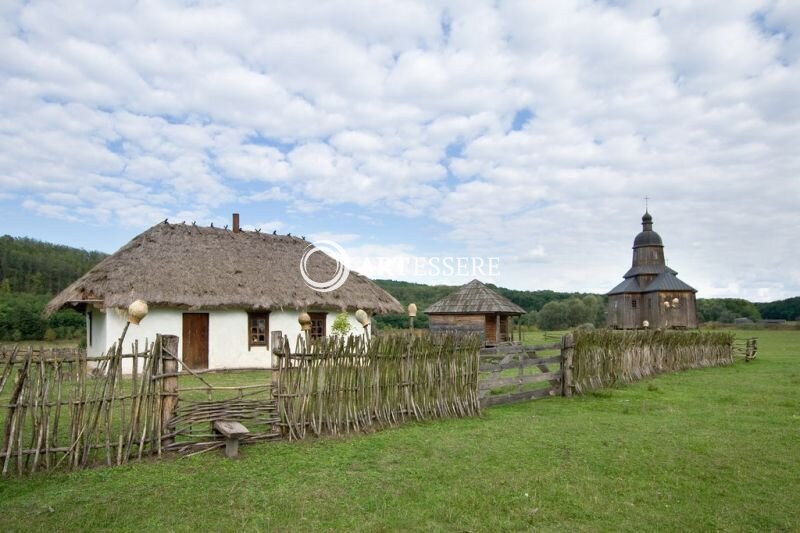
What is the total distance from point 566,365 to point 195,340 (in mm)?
10214

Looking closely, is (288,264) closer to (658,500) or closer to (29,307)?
(658,500)

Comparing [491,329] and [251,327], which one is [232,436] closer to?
[251,327]

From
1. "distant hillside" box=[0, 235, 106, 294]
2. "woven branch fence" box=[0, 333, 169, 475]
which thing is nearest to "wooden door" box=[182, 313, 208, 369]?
"woven branch fence" box=[0, 333, 169, 475]

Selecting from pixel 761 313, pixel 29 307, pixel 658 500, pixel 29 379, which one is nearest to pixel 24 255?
pixel 29 307

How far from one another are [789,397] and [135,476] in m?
10.8

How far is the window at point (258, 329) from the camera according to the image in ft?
50.2

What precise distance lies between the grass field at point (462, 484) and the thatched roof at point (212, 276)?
364 inches

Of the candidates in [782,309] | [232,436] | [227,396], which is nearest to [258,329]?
[227,396]

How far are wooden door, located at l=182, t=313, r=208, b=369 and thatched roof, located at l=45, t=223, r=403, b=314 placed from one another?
0.70 meters

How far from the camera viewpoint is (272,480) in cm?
466

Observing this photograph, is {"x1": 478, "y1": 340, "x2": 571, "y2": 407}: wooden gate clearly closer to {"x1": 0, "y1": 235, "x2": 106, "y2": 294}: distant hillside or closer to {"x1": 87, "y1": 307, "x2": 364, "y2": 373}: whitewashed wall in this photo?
{"x1": 87, "y1": 307, "x2": 364, "y2": 373}: whitewashed wall

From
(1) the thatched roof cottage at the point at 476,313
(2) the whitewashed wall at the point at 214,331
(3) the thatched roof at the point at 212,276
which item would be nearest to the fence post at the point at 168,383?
(3) the thatched roof at the point at 212,276

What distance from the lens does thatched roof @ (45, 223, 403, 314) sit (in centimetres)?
1345

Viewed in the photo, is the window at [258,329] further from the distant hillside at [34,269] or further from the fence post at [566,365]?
the distant hillside at [34,269]
